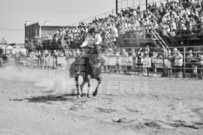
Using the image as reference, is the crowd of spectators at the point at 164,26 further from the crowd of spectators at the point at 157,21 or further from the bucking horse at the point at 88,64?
the bucking horse at the point at 88,64

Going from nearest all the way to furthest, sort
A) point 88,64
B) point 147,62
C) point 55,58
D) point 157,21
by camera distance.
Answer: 1. point 88,64
2. point 147,62
3. point 157,21
4. point 55,58

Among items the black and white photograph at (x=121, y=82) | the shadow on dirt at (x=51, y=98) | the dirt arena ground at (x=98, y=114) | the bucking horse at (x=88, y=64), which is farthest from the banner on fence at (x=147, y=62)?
the bucking horse at (x=88, y=64)

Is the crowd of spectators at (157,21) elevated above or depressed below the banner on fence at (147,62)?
above

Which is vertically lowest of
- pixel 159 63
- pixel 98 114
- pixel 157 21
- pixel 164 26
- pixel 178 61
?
pixel 98 114

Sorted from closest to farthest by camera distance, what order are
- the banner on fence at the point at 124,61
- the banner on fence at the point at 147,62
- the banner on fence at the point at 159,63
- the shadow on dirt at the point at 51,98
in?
the shadow on dirt at the point at 51,98, the banner on fence at the point at 159,63, the banner on fence at the point at 147,62, the banner on fence at the point at 124,61

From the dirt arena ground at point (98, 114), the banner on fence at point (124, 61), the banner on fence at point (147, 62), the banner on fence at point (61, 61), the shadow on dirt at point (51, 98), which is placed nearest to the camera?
the dirt arena ground at point (98, 114)

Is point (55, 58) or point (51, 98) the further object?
point (55, 58)

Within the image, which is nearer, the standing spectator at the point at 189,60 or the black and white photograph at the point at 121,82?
the black and white photograph at the point at 121,82

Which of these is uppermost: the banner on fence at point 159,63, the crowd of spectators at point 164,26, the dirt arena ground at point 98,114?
the crowd of spectators at point 164,26

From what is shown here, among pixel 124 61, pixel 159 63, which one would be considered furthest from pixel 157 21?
pixel 159 63

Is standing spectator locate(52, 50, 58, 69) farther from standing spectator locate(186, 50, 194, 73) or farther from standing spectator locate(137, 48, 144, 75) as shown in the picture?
standing spectator locate(186, 50, 194, 73)

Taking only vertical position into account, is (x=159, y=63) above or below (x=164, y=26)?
below

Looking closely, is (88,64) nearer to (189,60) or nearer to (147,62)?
(189,60)

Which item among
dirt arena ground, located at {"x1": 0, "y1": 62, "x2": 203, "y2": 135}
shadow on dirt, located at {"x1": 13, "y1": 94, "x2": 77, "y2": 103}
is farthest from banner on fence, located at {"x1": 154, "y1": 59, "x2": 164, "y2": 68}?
shadow on dirt, located at {"x1": 13, "y1": 94, "x2": 77, "y2": 103}
